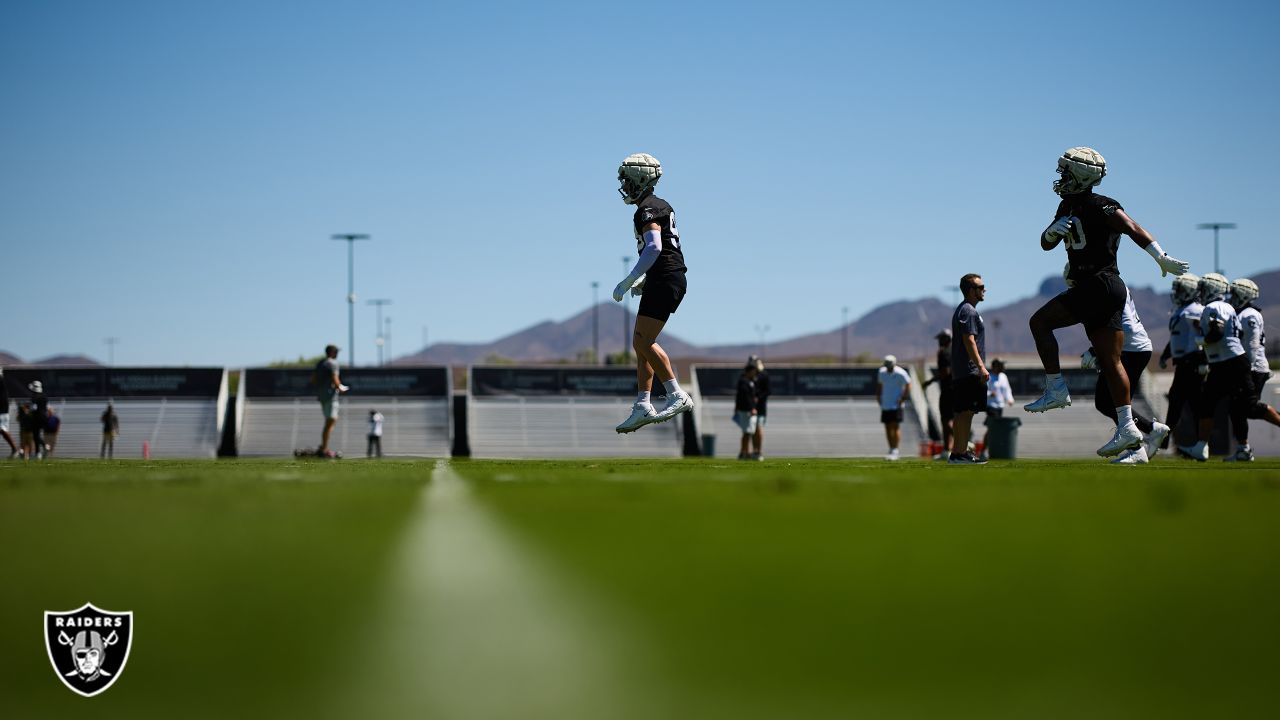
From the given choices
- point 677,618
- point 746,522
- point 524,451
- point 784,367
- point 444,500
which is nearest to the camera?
point 677,618

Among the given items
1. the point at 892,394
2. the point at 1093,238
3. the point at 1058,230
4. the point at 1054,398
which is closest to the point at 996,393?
the point at 892,394

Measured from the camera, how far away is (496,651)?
1865 mm

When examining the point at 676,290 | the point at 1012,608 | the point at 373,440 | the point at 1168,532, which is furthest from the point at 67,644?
the point at 373,440

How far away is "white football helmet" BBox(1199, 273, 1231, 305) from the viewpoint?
13133 millimetres

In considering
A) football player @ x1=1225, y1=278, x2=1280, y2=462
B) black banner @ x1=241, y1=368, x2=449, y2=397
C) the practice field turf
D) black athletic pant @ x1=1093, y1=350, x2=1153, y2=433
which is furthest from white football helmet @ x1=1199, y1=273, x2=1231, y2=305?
black banner @ x1=241, y1=368, x2=449, y2=397

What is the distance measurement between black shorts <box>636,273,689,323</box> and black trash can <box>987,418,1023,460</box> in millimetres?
12599

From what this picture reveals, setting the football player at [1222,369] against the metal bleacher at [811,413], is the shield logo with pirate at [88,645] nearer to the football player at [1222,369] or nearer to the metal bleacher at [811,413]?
the football player at [1222,369]

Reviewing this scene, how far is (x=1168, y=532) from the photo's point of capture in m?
2.88

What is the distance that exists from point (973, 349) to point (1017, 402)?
3480 centimetres

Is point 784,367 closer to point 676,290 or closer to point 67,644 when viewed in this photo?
point 676,290

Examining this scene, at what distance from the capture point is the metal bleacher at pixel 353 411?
46.3m

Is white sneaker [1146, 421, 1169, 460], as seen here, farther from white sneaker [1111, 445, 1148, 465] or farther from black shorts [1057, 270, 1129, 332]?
black shorts [1057, 270, 1129, 332]

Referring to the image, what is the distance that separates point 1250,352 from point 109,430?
134ft

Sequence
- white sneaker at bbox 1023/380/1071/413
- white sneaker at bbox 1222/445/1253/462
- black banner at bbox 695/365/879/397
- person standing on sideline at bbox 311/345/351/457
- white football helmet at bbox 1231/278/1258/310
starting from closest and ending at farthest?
white sneaker at bbox 1023/380/1071/413 < white sneaker at bbox 1222/445/1253/462 < white football helmet at bbox 1231/278/1258/310 < person standing on sideline at bbox 311/345/351/457 < black banner at bbox 695/365/879/397
